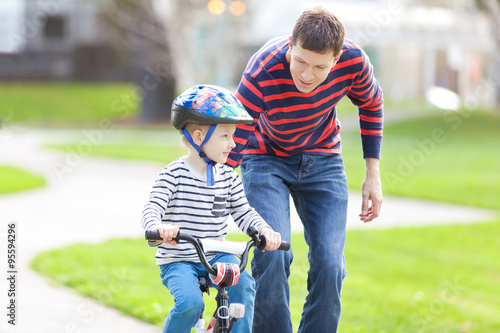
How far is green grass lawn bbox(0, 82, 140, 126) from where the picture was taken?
2844 cm

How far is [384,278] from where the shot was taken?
7.39 metres

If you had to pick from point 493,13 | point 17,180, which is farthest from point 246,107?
point 493,13

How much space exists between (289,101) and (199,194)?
71cm

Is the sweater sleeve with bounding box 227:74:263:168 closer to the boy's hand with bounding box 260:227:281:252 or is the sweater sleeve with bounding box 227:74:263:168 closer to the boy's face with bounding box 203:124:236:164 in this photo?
the boy's face with bounding box 203:124:236:164

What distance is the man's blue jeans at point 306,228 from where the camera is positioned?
358cm

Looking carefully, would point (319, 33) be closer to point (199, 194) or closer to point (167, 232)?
point (199, 194)

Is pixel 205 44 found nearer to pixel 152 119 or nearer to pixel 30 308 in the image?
pixel 152 119

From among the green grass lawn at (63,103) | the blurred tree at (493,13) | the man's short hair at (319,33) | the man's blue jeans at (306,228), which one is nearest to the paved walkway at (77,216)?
the man's blue jeans at (306,228)

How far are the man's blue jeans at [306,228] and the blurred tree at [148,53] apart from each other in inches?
902

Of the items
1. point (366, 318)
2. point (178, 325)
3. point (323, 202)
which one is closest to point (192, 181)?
point (178, 325)

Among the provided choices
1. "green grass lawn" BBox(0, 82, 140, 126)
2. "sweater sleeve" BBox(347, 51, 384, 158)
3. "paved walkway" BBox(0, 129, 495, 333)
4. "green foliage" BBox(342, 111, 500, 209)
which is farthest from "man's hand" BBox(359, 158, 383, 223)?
"green grass lawn" BBox(0, 82, 140, 126)

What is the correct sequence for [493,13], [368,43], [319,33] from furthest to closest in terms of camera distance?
[368,43]
[493,13]
[319,33]

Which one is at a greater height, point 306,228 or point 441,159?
point 441,159

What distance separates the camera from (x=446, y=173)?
15.6 meters
